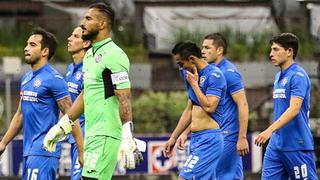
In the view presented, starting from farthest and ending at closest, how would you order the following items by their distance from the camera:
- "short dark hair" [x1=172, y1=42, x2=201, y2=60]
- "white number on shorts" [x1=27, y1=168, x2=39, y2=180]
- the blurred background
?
the blurred background < "short dark hair" [x1=172, y1=42, x2=201, y2=60] < "white number on shorts" [x1=27, y1=168, x2=39, y2=180]

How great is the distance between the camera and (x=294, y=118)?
11930 mm

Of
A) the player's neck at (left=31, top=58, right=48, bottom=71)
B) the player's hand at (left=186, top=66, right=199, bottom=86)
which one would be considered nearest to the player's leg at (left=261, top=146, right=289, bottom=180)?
the player's hand at (left=186, top=66, right=199, bottom=86)

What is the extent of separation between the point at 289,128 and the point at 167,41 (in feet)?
36.1

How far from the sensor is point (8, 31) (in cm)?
2288

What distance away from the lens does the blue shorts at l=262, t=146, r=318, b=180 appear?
Answer: 39.1 ft

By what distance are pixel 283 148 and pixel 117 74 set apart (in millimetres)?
3109

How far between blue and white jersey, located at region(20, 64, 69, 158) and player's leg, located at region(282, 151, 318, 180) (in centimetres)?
265

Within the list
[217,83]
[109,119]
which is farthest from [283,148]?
[109,119]

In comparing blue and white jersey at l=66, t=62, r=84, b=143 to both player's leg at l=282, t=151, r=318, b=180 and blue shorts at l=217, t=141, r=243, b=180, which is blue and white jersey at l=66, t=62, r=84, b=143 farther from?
player's leg at l=282, t=151, r=318, b=180

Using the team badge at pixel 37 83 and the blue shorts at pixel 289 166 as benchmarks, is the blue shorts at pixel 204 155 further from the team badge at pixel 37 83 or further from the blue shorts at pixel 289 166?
the team badge at pixel 37 83

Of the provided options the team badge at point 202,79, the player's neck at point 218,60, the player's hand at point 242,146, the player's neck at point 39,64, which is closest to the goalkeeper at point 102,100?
the player's neck at point 39,64

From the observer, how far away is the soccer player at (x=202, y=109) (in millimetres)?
11688

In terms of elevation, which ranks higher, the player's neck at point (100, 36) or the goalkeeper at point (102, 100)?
the player's neck at point (100, 36)

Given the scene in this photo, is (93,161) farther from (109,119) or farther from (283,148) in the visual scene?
(283,148)
